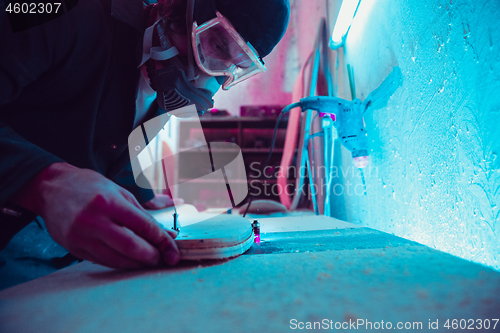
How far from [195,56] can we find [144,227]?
62 centimetres

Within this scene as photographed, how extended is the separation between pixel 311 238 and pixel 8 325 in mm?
570

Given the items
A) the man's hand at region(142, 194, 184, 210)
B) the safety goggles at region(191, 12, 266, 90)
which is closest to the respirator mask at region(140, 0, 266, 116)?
the safety goggles at region(191, 12, 266, 90)

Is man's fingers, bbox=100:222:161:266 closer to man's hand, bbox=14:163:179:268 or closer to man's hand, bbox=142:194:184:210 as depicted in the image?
man's hand, bbox=14:163:179:268

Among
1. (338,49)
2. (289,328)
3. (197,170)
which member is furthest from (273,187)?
(289,328)

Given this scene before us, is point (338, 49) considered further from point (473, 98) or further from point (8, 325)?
point (8, 325)

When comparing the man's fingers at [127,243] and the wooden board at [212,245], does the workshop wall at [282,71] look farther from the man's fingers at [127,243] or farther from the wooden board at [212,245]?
the man's fingers at [127,243]

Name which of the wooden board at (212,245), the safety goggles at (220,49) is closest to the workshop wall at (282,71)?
the safety goggles at (220,49)

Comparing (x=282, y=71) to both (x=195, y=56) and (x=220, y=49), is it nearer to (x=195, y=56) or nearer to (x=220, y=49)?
(x=220, y=49)

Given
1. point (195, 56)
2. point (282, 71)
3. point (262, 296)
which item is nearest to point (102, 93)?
point (195, 56)

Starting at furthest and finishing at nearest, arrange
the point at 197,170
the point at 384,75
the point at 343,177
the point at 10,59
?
the point at 197,170 < the point at 343,177 < the point at 384,75 < the point at 10,59

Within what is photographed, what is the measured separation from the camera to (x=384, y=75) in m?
0.76

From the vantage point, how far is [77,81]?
0.68 metres

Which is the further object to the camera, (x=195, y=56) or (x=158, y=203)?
(x=158, y=203)

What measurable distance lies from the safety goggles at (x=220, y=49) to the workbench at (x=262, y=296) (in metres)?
0.68
